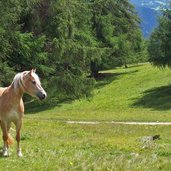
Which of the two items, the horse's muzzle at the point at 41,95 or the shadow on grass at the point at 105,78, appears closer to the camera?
the horse's muzzle at the point at 41,95

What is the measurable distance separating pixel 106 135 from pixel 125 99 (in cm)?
3157

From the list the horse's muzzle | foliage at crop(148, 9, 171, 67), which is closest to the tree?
foliage at crop(148, 9, 171, 67)

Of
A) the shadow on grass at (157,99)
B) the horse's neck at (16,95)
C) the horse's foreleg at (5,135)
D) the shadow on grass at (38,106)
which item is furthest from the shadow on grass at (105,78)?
the horse's neck at (16,95)

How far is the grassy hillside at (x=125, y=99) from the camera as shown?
151 ft

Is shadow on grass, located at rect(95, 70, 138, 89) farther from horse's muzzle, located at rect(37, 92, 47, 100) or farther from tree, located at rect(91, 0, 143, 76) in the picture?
horse's muzzle, located at rect(37, 92, 47, 100)

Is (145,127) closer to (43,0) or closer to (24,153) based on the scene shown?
(24,153)

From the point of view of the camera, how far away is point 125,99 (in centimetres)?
5400

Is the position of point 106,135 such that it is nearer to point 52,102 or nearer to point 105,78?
point 52,102

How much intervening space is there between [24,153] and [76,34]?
38511 mm

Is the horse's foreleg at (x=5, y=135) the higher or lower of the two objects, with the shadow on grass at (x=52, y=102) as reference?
higher

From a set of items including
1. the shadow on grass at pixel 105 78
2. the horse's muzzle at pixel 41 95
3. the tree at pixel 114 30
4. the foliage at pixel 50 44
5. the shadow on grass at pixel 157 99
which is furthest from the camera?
the tree at pixel 114 30

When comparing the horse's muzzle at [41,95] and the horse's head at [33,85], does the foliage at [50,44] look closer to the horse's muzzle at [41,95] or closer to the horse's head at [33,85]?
the horse's head at [33,85]

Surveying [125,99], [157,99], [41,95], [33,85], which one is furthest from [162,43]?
[41,95]

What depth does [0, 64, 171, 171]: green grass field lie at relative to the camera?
10758mm
